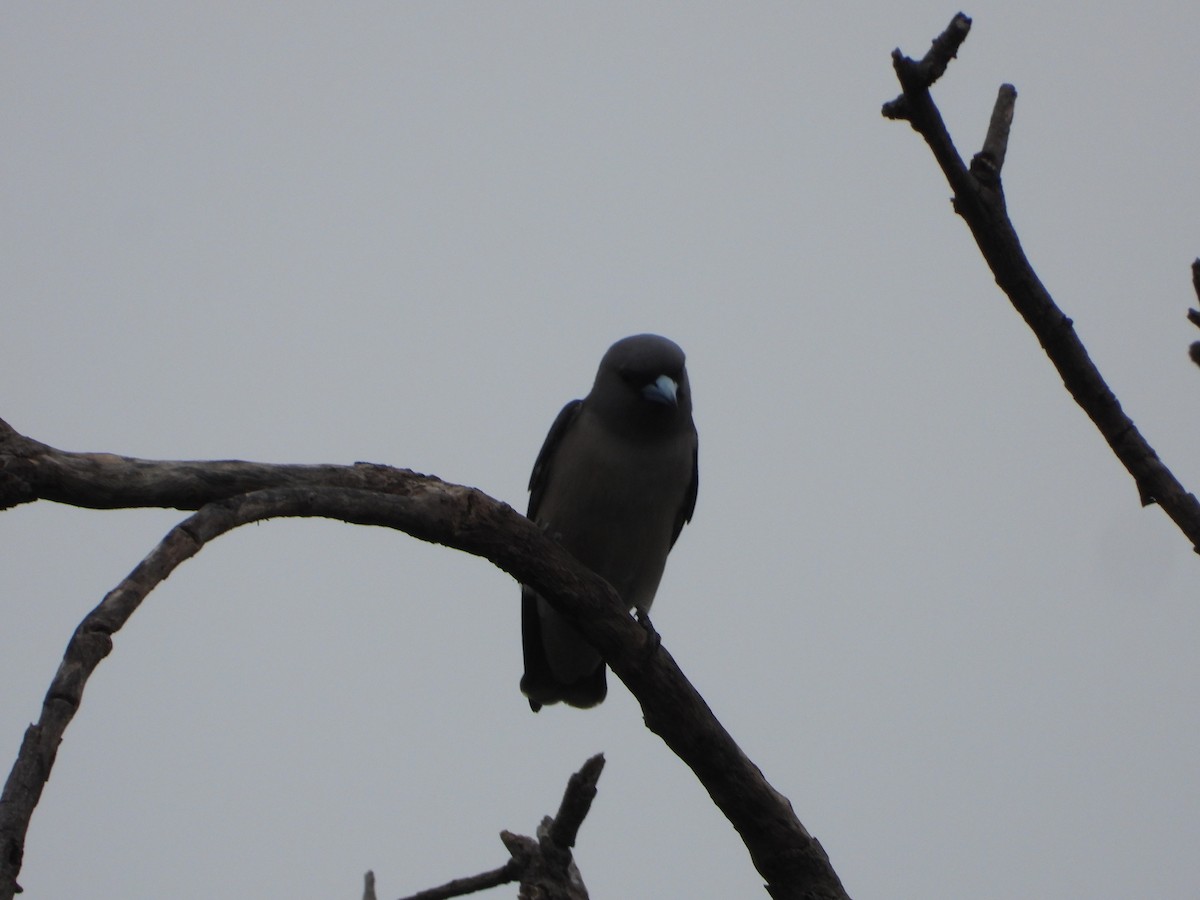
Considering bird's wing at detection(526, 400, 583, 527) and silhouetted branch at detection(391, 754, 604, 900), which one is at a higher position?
bird's wing at detection(526, 400, 583, 527)

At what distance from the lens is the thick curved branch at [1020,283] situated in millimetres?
2900

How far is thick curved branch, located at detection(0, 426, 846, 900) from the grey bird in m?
1.62

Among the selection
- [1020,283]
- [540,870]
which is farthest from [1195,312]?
[540,870]

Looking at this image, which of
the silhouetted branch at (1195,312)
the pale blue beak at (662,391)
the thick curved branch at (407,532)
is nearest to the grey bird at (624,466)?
the pale blue beak at (662,391)

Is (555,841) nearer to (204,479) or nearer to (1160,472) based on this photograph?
(204,479)

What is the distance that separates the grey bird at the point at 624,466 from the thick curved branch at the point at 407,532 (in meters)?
1.62

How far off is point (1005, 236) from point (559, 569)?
5.23 feet

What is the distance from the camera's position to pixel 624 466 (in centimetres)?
579

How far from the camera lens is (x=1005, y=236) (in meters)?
2.99

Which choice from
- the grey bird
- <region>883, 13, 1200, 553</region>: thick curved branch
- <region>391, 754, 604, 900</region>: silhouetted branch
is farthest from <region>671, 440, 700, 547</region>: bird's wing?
→ <region>883, 13, 1200, 553</region>: thick curved branch

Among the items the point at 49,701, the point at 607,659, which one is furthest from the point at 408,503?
the point at 49,701

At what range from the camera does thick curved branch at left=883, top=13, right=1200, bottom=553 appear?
2.90m

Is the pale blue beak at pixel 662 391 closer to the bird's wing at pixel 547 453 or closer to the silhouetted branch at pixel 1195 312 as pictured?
the bird's wing at pixel 547 453

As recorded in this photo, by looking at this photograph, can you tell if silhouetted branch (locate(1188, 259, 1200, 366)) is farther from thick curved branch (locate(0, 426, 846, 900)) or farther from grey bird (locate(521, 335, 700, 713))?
grey bird (locate(521, 335, 700, 713))
